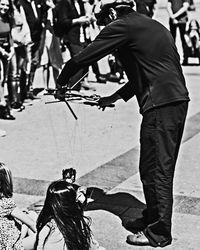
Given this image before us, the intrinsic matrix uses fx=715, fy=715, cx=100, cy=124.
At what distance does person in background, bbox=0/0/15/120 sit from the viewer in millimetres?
9539

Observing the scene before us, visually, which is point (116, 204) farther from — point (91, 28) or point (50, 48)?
point (91, 28)

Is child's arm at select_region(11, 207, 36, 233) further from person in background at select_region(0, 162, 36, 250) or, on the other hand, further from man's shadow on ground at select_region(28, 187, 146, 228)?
man's shadow on ground at select_region(28, 187, 146, 228)

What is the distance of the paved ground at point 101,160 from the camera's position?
5.95 metres

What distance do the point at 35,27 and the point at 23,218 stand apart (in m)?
6.15

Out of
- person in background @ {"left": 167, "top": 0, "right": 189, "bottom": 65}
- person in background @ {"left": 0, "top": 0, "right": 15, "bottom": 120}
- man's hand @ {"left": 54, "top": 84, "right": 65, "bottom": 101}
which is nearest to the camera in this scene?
man's hand @ {"left": 54, "top": 84, "right": 65, "bottom": 101}

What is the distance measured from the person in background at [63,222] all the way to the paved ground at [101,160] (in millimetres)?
1036

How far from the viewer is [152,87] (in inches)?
205

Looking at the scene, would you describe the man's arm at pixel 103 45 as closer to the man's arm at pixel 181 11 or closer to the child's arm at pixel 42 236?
the child's arm at pixel 42 236

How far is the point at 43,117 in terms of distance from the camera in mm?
10016

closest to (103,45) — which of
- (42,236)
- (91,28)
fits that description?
(42,236)

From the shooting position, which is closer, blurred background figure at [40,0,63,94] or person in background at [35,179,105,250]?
person in background at [35,179,105,250]

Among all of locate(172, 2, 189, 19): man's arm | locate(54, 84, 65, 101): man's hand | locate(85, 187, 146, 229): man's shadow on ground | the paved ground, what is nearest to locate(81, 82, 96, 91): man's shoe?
the paved ground

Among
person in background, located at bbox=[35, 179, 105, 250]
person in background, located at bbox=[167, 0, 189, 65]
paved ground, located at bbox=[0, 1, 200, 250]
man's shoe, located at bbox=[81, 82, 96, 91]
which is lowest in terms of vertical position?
man's shoe, located at bbox=[81, 82, 96, 91]

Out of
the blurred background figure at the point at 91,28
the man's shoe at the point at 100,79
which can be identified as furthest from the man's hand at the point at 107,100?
the man's shoe at the point at 100,79
